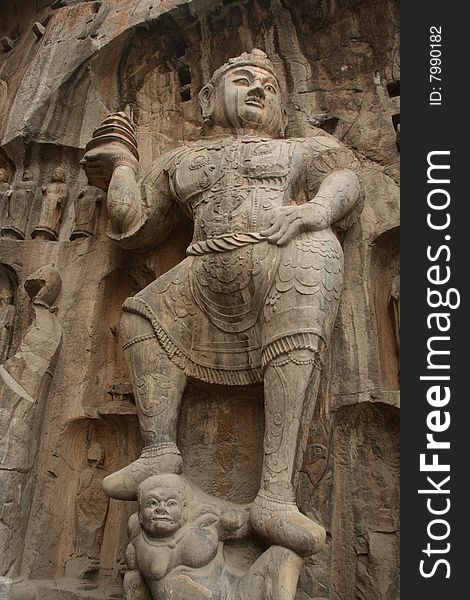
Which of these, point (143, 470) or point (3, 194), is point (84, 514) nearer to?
point (143, 470)

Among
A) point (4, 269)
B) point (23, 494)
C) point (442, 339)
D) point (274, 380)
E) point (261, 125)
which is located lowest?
point (23, 494)

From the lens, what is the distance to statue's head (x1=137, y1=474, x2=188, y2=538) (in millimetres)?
3438

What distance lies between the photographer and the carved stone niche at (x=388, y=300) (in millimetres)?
4496

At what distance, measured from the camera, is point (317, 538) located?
3391 millimetres

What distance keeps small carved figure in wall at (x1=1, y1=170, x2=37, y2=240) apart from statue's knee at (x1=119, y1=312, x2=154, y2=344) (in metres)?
1.77

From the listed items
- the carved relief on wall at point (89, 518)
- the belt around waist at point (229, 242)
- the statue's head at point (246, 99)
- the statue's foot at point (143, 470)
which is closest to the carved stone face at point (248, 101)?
the statue's head at point (246, 99)

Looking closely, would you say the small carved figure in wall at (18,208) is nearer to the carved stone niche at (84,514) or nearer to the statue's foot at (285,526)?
the carved stone niche at (84,514)

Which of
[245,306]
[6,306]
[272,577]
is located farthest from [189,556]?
[6,306]

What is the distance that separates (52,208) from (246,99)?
1.91 m

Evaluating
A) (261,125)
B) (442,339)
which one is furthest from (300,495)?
(261,125)

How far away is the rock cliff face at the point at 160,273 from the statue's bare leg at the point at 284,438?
16.9 inches

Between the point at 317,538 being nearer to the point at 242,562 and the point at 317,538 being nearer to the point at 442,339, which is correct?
the point at 242,562

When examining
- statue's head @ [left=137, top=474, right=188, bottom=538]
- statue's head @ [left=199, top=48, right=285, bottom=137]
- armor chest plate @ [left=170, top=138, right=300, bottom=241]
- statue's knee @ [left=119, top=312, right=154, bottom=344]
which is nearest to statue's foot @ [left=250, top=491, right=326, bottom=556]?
statue's head @ [left=137, top=474, right=188, bottom=538]

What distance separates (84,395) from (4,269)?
1.40 m
